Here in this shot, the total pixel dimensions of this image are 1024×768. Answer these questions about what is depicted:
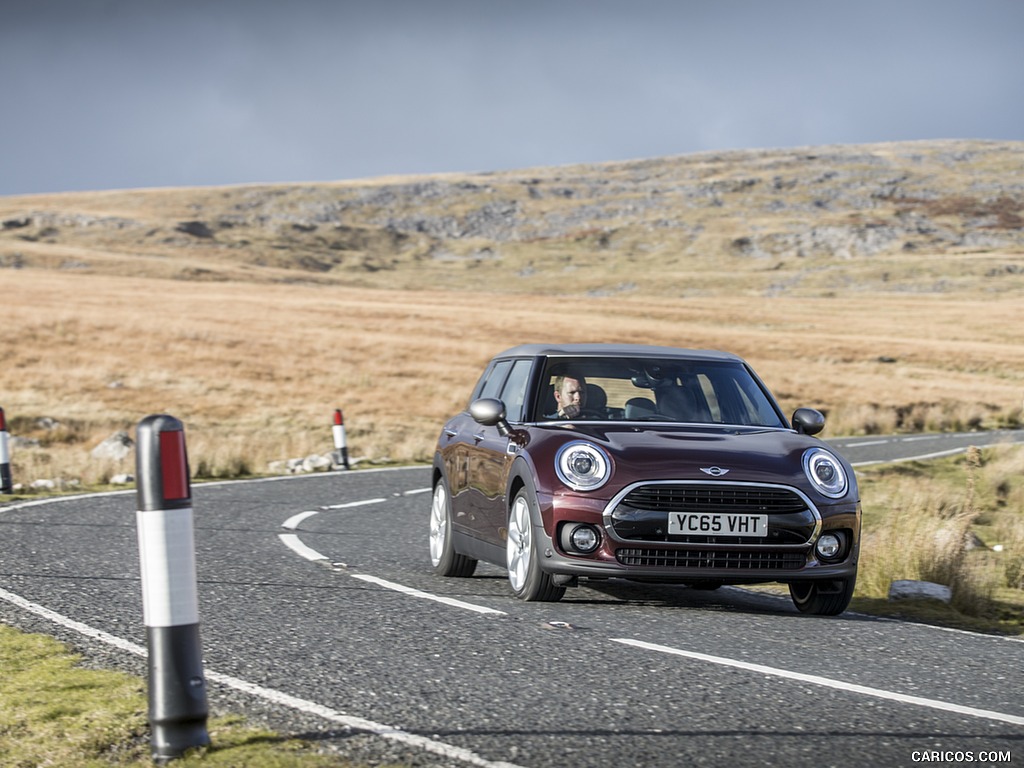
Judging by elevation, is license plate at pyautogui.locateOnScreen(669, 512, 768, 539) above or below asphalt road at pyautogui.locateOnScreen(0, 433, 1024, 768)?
above

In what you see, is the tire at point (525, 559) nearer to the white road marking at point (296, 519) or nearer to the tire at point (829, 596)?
the tire at point (829, 596)

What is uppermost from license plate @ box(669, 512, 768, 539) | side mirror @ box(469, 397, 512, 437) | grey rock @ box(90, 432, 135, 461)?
side mirror @ box(469, 397, 512, 437)

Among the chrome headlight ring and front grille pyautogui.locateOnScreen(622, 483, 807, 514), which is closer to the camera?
front grille pyautogui.locateOnScreen(622, 483, 807, 514)

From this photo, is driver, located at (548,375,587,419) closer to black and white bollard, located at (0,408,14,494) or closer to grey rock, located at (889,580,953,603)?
grey rock, located at (889,580,953,603)

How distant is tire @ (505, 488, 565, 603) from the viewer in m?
8.05

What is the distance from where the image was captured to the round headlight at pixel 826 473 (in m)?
7.97

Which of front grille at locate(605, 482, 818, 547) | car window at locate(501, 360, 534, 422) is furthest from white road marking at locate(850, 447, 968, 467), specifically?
front grille at locate(605, 482, 818, 547)

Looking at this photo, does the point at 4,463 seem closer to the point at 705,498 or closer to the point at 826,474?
the point at 705,498

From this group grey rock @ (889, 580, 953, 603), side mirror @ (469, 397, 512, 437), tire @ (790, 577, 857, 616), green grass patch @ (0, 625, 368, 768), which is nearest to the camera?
green grass patch @ (0, 625, 368, 768)

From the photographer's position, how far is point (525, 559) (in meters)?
8.26

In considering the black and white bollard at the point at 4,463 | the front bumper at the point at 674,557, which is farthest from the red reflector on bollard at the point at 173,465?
the black and white bollard at the point at 4,463

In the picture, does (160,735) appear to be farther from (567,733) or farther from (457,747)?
(567,733)

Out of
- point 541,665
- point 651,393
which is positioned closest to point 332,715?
point 541,665

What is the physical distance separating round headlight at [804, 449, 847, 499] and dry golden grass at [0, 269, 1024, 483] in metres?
13.3
